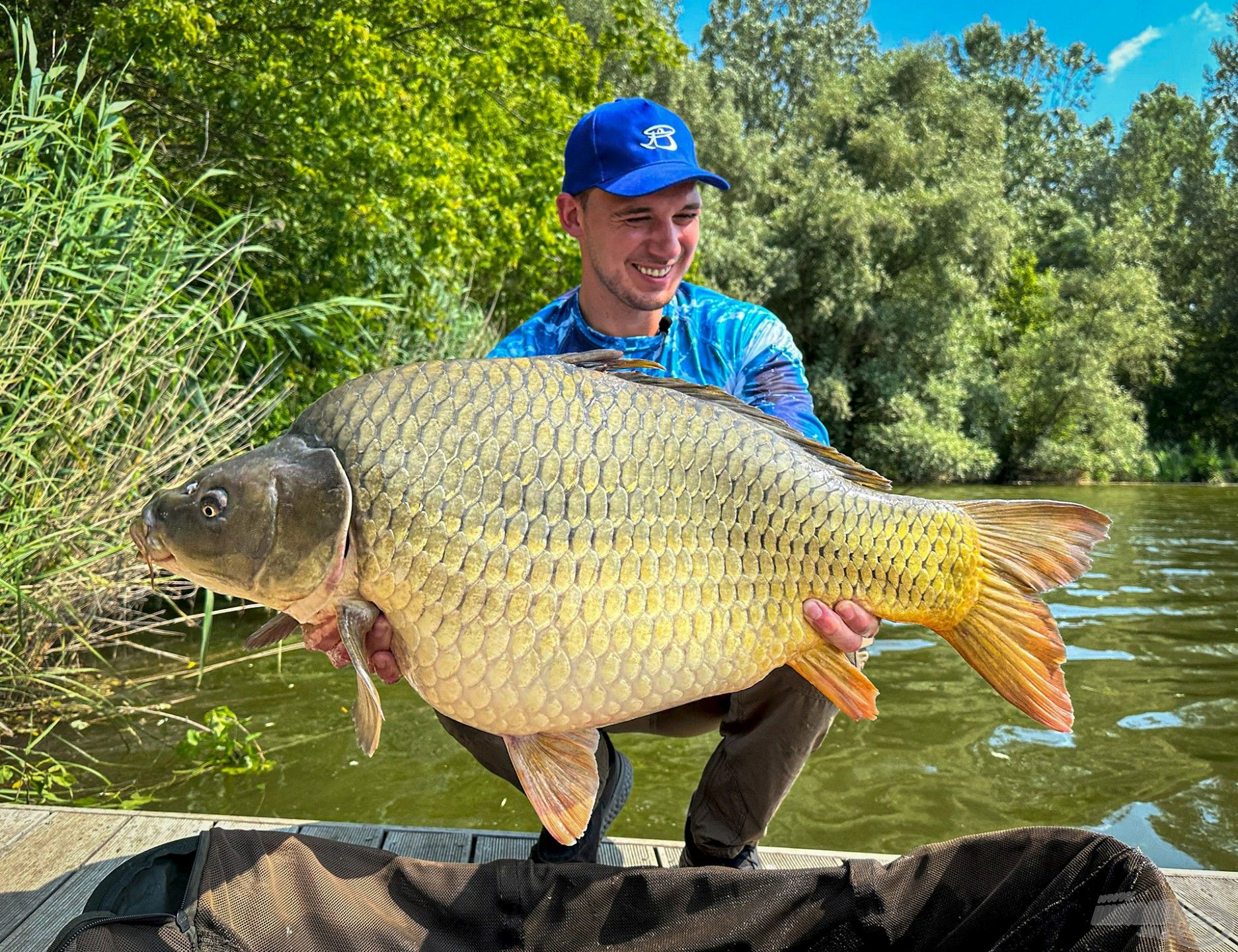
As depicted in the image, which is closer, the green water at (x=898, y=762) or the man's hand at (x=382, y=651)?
the man's hand at (x=382, y=651)

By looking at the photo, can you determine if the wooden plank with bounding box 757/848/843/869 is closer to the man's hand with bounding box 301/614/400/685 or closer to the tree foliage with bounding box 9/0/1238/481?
the man's hand with bounding box 301/614/400/685

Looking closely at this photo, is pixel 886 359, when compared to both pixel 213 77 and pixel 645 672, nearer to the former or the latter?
pixel 213 77

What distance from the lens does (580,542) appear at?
138 centimetres

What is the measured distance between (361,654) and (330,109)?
16.7 ft

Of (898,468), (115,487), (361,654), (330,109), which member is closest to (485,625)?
(361,654)

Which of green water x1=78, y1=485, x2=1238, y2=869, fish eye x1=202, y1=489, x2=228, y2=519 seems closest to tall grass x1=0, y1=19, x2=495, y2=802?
green water x1=78, y1=485, x2=1238, y2=869

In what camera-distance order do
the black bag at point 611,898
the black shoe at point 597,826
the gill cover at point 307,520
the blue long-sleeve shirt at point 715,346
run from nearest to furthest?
the gill cover at point 307,520
the black bag at point 611,898
the black shoe at point 597,826
the blue long-sleeve shirt at point 715,346

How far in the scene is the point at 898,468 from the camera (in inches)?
656

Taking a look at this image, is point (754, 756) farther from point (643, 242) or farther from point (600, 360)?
point (643, 242)

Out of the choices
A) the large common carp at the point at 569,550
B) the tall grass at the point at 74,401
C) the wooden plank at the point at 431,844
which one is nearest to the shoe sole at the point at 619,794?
the wooden plank at the point at 431,844

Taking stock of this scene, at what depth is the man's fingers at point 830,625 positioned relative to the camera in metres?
1.50

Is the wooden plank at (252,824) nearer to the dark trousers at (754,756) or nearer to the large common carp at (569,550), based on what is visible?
the dark trousers at (754,756)

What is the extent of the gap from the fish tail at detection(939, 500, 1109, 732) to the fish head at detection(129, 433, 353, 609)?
87 centimetres

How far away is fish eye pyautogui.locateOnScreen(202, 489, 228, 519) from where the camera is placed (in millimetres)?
1372
